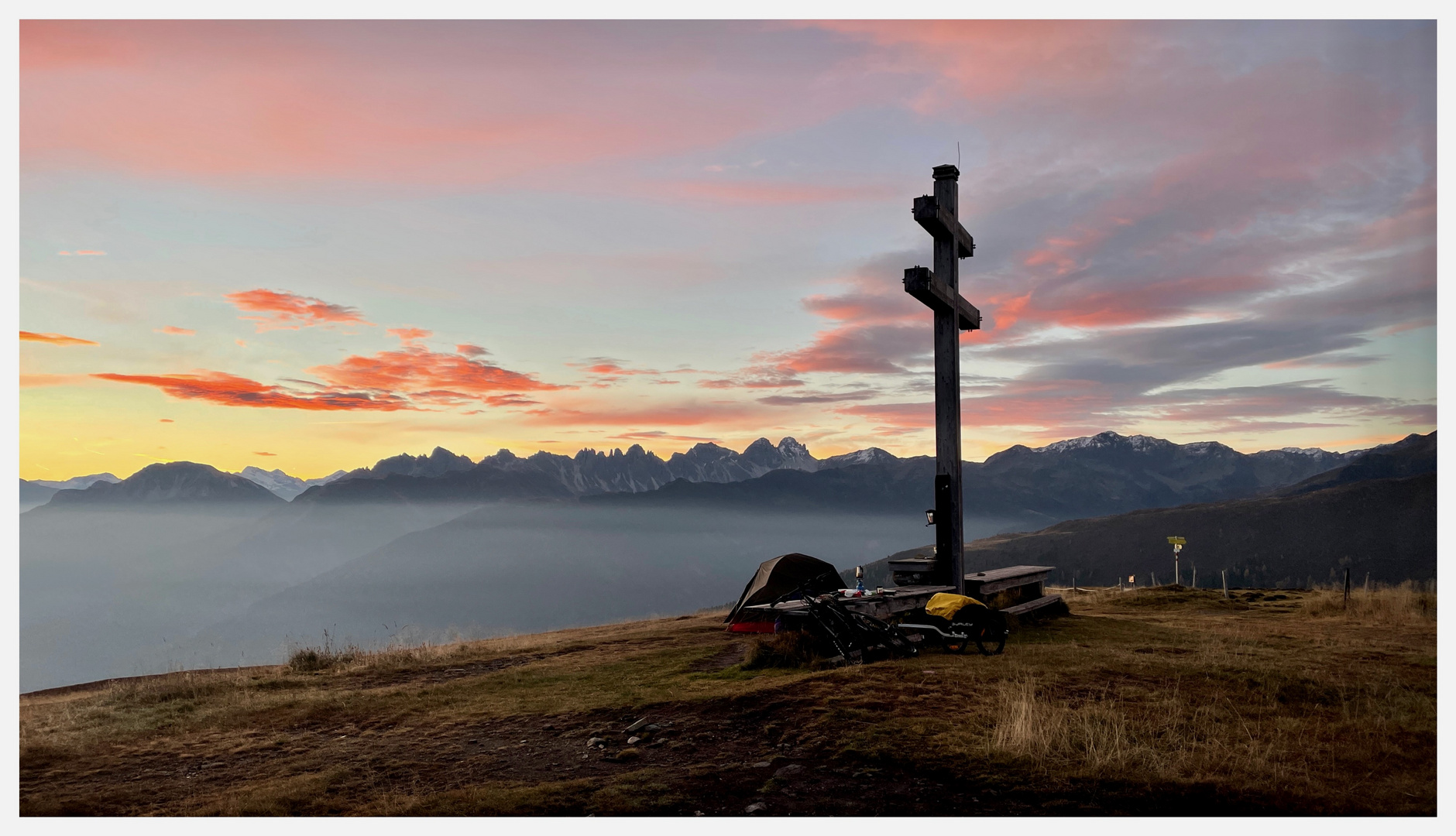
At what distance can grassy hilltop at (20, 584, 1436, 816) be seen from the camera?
19.9 feet

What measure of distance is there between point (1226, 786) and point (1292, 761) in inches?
43.2

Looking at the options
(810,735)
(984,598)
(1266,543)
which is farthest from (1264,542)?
(810,735)

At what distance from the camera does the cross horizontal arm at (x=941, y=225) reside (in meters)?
14.4

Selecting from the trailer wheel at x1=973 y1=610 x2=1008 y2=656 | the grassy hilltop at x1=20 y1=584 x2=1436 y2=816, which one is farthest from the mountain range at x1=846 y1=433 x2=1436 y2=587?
the grassy hilltop at x1=20 y1=584 x2=1436 y2=816

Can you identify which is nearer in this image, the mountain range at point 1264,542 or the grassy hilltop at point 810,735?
the grassy hilltop at point 810,735

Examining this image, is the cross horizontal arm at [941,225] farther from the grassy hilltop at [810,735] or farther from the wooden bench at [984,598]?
the grassy hilltop at [810,735]

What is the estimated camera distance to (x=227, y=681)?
47.2 ft

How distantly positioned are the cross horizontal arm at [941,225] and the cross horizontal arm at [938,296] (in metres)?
1.08

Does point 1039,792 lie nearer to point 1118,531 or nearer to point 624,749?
point 624,749

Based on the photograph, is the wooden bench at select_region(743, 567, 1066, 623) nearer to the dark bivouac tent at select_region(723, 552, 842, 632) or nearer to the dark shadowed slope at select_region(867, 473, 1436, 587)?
the dark bivouac tent at select_region(723, 552, 842, 632)

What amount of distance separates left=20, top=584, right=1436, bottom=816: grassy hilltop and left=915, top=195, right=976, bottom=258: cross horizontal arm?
7.50 meters

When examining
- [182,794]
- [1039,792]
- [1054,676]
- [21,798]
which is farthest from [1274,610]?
[21,798]

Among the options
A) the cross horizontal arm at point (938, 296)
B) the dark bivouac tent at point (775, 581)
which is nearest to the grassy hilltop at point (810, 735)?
the dark bivouac tent at point (775, 581)

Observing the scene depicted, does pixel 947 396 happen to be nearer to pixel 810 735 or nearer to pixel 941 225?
pixel 941 225
